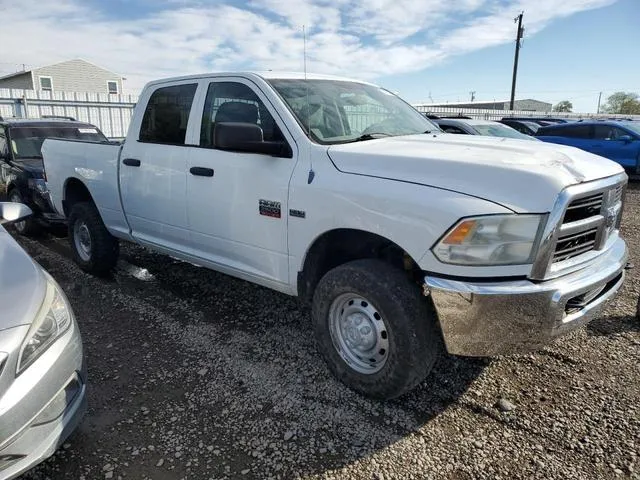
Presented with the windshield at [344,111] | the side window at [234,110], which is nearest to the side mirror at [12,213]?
the side window at [234,110]

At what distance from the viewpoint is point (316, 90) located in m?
3.70

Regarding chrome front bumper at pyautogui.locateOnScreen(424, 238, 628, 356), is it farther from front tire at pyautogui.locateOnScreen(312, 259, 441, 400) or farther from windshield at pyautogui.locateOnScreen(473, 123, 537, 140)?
windshield at pyautogui.locateOnScreen(473, 123, 537, 140)

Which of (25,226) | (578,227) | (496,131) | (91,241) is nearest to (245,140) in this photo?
(578,227)

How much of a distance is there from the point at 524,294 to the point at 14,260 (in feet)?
8.47

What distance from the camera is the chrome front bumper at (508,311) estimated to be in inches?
93.1

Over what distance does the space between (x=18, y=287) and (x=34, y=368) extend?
0.43m

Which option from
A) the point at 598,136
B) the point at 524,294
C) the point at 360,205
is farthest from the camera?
the point at 598,136

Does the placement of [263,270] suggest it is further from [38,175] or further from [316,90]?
[38,175]

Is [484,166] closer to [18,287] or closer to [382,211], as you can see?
[382,211]

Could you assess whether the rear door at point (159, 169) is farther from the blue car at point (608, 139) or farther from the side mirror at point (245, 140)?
the blue car at point (608, 139)

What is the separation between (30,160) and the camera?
773 cm

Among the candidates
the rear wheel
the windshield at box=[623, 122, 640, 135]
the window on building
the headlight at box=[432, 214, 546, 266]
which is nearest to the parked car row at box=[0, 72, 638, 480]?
the headlight at box=[432, 214, 546, 266]

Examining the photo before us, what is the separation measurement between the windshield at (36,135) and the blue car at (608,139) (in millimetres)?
12250

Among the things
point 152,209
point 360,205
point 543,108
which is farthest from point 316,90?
point 543,108
